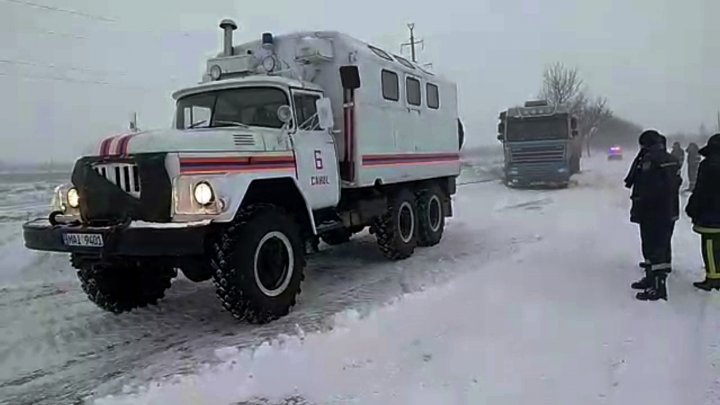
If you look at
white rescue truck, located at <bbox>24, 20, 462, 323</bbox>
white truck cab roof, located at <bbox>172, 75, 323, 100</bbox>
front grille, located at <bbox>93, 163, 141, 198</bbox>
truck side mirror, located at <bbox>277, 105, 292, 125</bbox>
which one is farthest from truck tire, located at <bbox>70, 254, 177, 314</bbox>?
white truck cab roof, located at <bbox>172, 75, 323, 100</bbox>

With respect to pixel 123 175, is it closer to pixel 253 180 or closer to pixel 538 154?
pixel 253 180

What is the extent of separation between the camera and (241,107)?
7008mm

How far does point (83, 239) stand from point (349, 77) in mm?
3622

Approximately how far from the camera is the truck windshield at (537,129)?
24203 mm

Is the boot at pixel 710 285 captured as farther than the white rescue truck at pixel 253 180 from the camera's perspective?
Yes

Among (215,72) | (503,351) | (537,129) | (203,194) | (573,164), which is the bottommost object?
(503,351)

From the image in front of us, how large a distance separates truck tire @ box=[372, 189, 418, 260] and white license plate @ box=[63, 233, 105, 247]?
14.6 ft

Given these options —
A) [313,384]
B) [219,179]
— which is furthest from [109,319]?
[313,384]

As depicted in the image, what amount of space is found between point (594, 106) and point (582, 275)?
228 ft

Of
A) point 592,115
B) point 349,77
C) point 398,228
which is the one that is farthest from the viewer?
point 592,115

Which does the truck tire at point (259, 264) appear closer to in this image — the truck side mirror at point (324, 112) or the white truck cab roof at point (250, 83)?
the truck side mirror at point (324, 112)

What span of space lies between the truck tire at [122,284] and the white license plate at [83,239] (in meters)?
0.50

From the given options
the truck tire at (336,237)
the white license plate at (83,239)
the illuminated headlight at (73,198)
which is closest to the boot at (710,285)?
the truck tire at (336,237)

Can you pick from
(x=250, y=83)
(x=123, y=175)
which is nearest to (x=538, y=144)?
(x=250, y=83)
